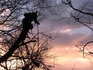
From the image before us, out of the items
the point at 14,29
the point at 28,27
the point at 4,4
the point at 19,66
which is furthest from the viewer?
the point at 19,66

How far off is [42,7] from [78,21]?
237 cm

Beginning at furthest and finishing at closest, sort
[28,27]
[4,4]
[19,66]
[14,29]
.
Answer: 1. [19,66]
2. [14,29]
3. [4,4]
4. [28,27]

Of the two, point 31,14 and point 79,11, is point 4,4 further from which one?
point 31,14

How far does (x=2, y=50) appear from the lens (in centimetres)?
1767

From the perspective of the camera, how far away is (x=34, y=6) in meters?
16.4

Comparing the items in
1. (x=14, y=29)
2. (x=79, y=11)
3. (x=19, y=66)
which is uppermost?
(x=79, y=11)

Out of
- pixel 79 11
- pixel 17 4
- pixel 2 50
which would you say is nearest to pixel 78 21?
pixel 79 11

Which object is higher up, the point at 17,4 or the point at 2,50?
the point at 17,4

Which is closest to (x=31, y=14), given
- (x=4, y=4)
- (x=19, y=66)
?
(x=4, y=4)

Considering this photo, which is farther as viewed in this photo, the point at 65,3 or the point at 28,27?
the point at 65,3

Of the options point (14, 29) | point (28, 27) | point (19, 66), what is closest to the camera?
point (28, 27)

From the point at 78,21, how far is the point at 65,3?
1.37 m

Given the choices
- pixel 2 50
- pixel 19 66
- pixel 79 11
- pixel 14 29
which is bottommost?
pixel 19 66

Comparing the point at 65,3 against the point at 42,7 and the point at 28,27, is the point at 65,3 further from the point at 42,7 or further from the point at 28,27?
the point at 28,27
